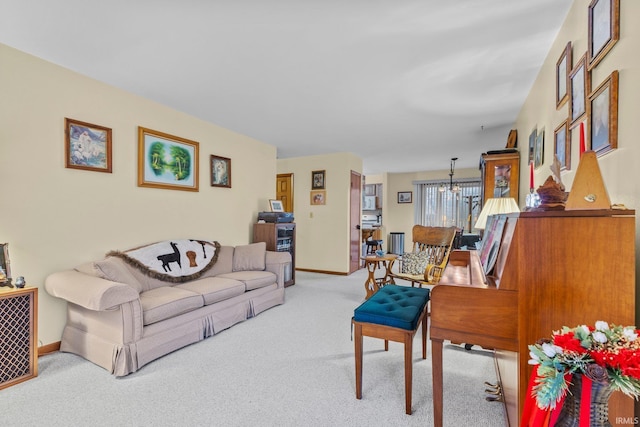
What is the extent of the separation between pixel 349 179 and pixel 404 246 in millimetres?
3740

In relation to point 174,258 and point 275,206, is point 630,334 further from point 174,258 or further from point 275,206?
point 275,206

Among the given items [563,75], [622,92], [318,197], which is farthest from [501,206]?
[318,197]

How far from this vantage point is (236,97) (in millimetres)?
3080

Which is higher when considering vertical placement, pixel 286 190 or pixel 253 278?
pixel 286 190

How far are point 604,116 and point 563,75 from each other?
2.48 ft

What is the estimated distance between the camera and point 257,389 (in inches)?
76.1

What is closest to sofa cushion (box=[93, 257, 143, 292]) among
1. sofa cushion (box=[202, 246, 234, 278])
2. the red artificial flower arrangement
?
sofa cushion (box=[202, 246, 234, 278])

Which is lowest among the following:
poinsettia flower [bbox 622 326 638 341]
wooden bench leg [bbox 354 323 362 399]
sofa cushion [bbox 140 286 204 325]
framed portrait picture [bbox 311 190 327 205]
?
wooden bench leg [bbox 354 323 362 399]

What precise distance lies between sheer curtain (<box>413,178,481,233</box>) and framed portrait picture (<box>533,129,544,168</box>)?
17.4ft

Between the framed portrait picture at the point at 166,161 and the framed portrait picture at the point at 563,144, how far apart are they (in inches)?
143

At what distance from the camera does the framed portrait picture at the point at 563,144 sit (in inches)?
68.7

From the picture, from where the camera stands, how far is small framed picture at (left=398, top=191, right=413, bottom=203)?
339 inches

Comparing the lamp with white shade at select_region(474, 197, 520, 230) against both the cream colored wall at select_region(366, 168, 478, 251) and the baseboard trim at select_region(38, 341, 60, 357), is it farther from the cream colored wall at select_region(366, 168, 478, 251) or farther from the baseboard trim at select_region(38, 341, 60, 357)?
the cream colored wall at select_region(366, 168, 478, 251)

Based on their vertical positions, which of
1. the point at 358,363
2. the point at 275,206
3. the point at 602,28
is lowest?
the point at 358,363
